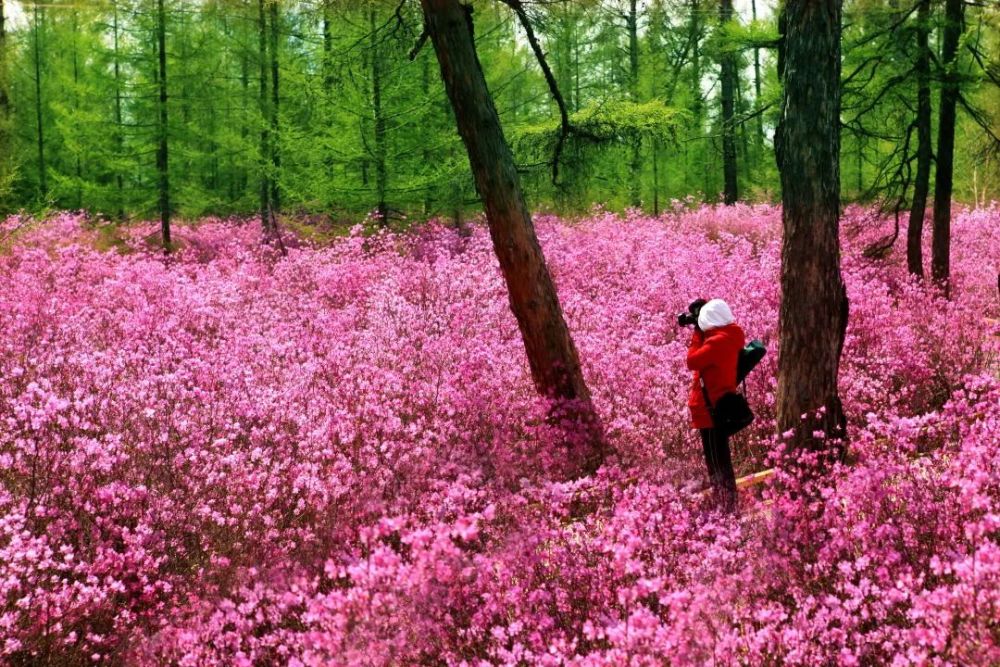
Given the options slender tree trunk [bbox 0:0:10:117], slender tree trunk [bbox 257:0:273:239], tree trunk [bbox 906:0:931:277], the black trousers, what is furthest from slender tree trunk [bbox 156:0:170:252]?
the black trousers

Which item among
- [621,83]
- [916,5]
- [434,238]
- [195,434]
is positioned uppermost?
[621,83]

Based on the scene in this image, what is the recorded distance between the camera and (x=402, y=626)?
11.5ft

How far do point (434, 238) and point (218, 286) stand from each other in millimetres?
6659

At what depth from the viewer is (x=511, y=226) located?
277 inches

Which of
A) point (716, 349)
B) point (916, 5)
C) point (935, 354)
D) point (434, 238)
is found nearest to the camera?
point (716, 349)

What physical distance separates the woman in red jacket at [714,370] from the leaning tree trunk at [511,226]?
119 cm

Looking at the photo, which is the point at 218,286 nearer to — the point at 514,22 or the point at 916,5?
the point at 514,22

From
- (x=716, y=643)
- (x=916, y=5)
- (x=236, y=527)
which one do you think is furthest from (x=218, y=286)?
(x=916, y=5)

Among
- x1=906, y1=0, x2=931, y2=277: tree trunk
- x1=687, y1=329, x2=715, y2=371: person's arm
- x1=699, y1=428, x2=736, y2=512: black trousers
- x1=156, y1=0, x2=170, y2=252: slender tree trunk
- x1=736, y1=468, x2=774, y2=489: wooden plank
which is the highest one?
x1=156, y1=0, x2=170, y2=252: slender tree trunk

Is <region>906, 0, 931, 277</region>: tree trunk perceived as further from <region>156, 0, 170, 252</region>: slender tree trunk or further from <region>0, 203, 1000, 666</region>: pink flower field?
<region>156, 0, 170, 252</region>: slender tree trunk

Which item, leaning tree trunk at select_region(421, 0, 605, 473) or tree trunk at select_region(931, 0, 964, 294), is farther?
tree trunk at select_region(931, 0, 964, 294)

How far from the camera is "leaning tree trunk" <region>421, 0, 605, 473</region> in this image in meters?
6.73

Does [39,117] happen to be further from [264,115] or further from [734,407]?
[734,407]

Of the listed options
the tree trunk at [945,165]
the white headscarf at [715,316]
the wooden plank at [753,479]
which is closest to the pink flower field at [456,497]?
the wooden plank at [753,479]
